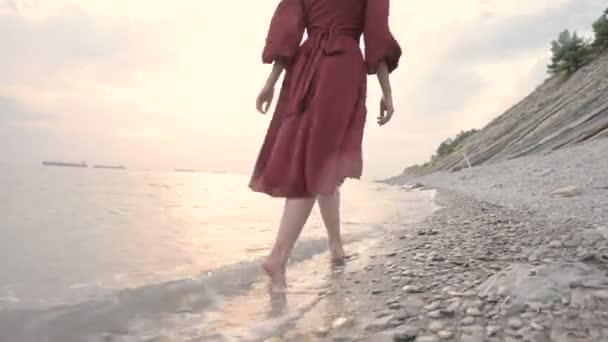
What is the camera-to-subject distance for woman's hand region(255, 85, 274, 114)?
129 inches

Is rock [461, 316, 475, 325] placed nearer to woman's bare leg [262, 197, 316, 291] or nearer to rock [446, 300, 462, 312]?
rock [446, 300, 462, 312]

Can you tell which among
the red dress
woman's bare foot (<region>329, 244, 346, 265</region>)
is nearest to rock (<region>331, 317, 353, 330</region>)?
the red dress

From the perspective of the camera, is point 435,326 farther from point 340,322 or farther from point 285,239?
point 285,239

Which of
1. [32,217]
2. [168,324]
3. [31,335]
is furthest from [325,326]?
[32,217]

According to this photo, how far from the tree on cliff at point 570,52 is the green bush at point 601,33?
40 centimetres

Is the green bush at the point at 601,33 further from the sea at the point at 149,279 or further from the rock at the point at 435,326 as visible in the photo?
the rock at the point at 435,326

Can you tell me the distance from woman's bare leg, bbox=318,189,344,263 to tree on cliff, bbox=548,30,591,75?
75.9 feet

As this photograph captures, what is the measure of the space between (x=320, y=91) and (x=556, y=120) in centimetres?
1872

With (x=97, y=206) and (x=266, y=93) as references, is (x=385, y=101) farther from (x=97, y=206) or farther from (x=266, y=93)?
(x=97, y=206)

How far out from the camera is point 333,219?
144 inches

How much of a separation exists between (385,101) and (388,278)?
1.23 meters

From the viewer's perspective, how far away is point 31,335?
2207 millimetres

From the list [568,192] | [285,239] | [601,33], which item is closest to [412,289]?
[285,239]

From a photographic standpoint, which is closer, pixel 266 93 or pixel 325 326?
pixel 325 326
